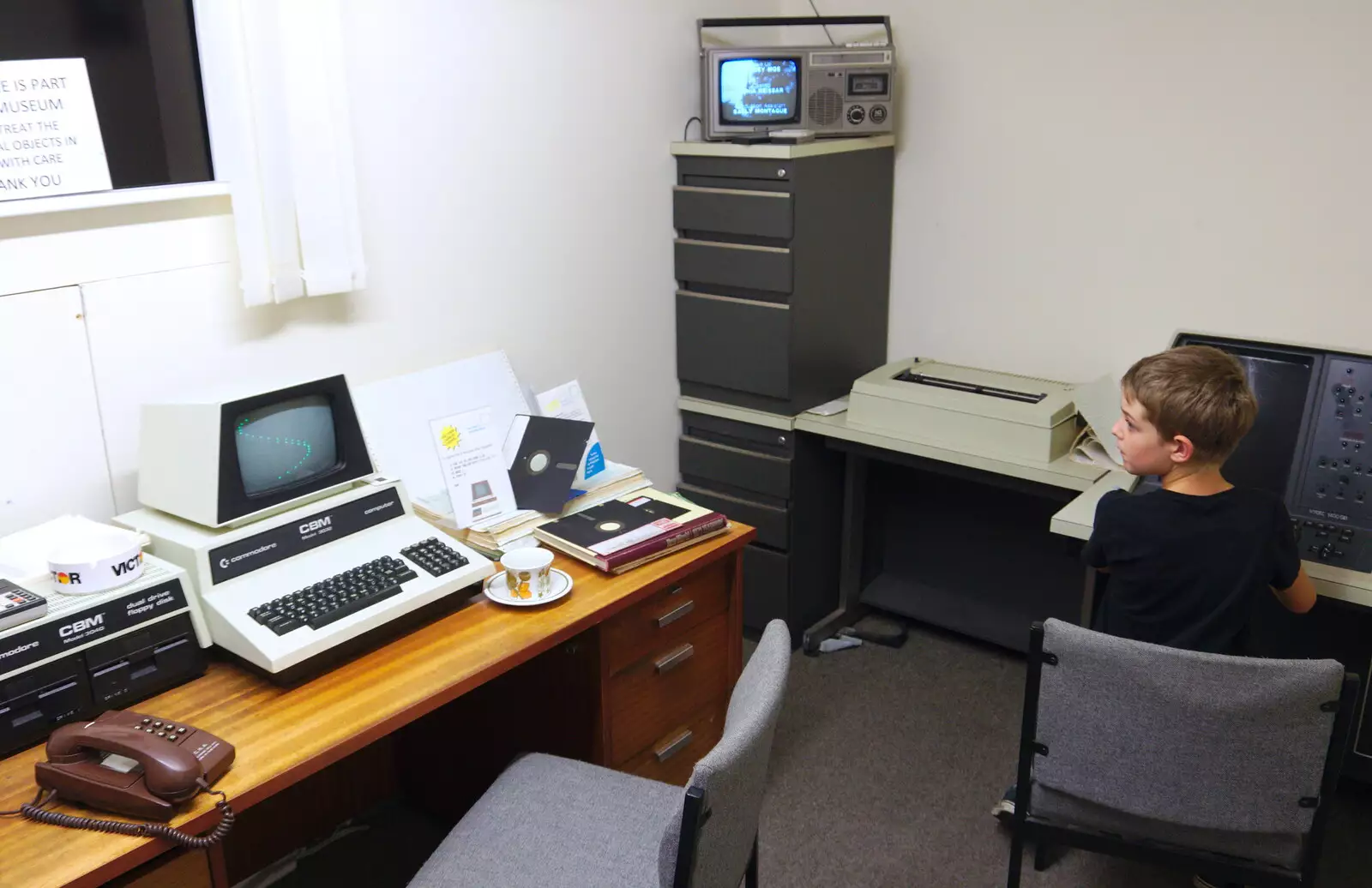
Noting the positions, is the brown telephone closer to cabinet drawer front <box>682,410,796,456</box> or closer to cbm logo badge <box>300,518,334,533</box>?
cbm logo badge <box>300,518,334,533</box>

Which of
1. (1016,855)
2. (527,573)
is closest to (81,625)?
(527,573)

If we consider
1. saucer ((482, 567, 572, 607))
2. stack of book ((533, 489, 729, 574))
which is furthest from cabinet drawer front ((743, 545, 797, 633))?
saucer ((482, 567, 572, 607))

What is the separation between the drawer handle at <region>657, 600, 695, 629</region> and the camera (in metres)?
2.08

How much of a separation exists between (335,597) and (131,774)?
0.43 m

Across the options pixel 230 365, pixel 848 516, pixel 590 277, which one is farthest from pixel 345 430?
pixel 848 516

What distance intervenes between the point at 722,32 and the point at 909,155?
2.04ft

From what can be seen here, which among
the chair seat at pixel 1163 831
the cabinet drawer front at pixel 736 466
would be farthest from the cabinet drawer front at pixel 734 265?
the chair seat at pixel 1163 831

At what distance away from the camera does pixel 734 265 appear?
2834 mm

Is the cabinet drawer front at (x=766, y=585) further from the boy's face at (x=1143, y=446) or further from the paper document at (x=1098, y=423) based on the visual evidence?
the boy's face at (x=1143, y=446)

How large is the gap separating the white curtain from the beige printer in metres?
1.37

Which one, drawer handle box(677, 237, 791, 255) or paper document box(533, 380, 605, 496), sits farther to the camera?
drawer handle box(677, 237, 791, 255)

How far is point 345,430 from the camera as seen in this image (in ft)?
6.37

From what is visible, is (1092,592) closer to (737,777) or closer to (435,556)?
A: (737,777)

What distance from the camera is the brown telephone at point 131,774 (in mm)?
1333
